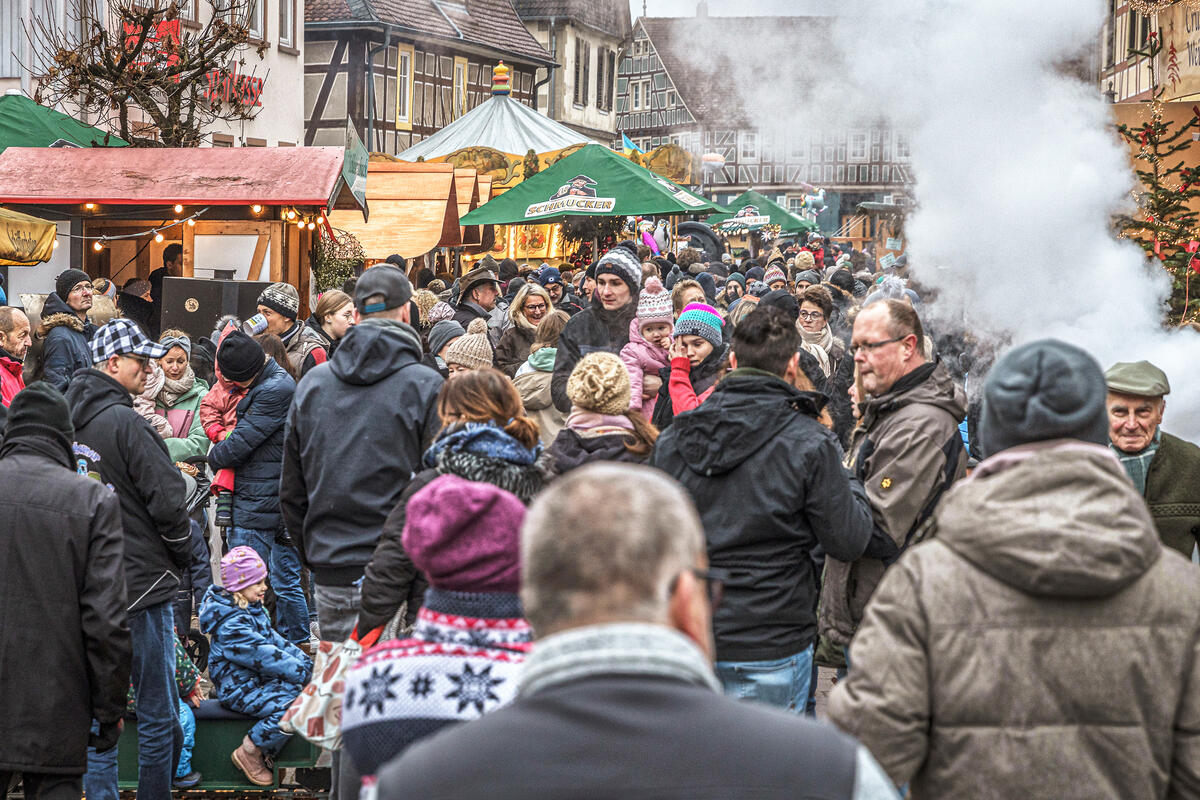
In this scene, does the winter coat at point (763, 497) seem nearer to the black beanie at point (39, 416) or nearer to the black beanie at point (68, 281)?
the black beanie at point (39, 416)

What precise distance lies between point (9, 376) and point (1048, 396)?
6804 millimetres

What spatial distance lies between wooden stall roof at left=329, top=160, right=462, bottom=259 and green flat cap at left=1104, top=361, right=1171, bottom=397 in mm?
13027

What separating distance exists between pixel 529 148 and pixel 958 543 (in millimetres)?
19056

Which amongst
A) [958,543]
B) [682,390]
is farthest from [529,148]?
[958,543]

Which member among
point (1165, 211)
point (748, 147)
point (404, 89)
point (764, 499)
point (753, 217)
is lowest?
point (764, 499)

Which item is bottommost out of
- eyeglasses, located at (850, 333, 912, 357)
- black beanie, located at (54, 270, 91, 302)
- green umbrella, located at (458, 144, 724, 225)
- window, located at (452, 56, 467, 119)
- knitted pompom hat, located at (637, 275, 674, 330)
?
eyeglasses, located at (850, 333, 912, 357)

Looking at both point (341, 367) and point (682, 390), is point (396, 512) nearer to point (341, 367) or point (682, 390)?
point (341, 367)

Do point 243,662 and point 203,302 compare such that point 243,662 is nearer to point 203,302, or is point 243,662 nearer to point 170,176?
point 203,302

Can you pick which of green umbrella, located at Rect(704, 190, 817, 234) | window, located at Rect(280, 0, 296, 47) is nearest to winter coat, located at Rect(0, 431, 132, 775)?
window, located at Rect(280, 0, 296, 47)

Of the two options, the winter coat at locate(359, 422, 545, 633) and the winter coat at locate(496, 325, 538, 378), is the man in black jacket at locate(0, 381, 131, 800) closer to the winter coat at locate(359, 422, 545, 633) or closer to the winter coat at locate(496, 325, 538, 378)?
the winter coat at locate(359, 422, 545, 633)

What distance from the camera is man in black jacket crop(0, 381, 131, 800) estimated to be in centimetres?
450

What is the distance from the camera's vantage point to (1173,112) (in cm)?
930

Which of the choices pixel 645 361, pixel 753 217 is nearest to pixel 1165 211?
pixel 645 361

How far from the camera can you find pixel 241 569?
5828 mm
